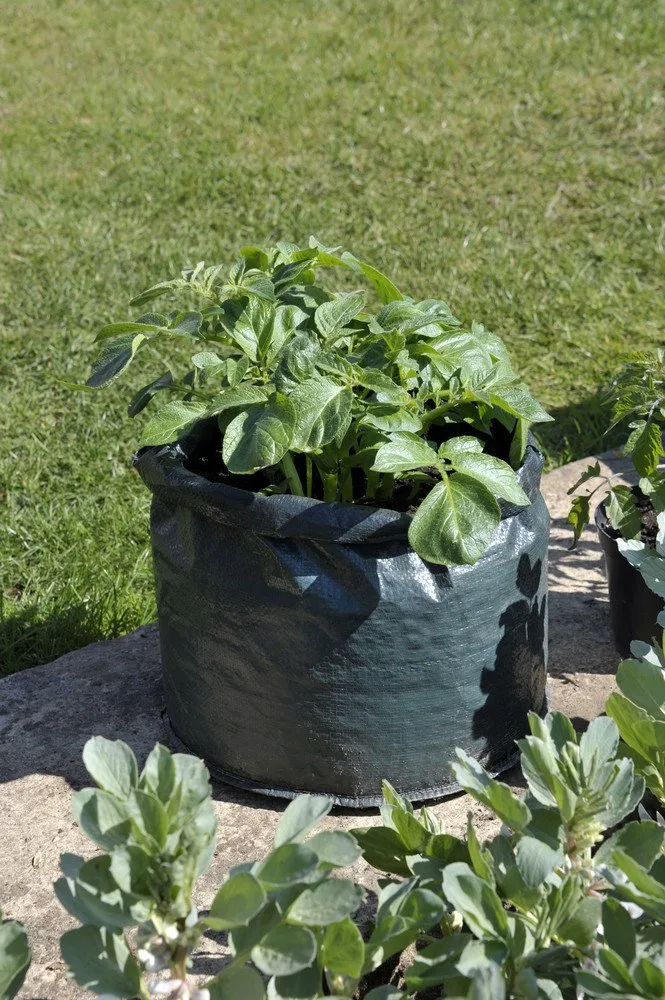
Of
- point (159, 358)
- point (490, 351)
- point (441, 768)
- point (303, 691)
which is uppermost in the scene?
point (490, 351)

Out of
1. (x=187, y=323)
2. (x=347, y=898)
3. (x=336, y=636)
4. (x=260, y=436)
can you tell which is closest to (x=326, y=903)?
(x=347, y=898)

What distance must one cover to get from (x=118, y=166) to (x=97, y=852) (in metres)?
4.00

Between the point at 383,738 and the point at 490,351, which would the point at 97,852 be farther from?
the point at 490,351

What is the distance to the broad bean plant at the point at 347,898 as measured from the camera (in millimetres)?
1246

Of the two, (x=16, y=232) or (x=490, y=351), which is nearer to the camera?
(x=490, y=351)

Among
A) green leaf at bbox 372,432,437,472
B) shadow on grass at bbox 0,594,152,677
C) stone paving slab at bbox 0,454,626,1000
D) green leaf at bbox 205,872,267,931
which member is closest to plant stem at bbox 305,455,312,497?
green leaf at bbox 372,432,437,472

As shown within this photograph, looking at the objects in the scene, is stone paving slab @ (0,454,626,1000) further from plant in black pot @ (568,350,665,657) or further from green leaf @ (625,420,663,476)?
green leaf @ (625,420,663,476)

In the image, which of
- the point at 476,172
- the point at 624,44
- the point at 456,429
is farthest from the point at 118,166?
the point at 456,429

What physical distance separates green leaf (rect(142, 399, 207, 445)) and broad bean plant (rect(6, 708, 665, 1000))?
1.84ft

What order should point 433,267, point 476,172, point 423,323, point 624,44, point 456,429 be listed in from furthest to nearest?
point 624,44, point 476,172, point 433,267, point 456,429, point 423,323

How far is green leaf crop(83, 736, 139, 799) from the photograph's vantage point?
1.31 meters

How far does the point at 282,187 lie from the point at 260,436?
11.9 feet

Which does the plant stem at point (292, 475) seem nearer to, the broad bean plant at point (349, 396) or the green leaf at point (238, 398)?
the broad bean plant at point (349, 396)

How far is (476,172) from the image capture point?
16.8ft
